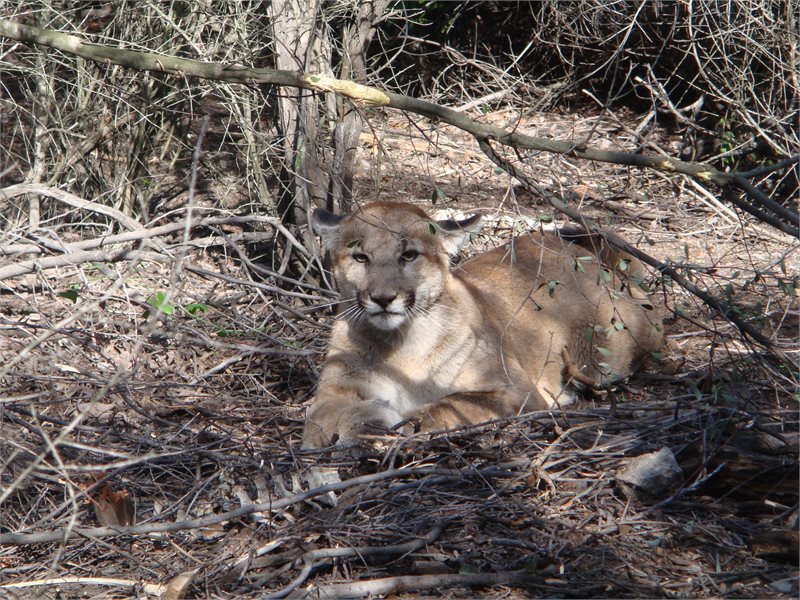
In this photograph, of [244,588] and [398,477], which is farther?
[398,477]

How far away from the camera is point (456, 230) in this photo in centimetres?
590

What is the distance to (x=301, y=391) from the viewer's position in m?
6.30

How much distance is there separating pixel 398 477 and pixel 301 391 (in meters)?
1.95

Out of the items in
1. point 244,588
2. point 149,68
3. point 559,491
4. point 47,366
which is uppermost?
point 149,68

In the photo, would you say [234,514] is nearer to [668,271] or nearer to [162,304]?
[162,304]

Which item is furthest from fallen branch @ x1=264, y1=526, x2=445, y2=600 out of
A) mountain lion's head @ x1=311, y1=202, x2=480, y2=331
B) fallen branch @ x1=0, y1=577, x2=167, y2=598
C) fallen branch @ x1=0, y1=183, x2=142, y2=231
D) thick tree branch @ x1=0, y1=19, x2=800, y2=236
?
fallen branch @ x1=0, y1=183, x2=142, y2=231

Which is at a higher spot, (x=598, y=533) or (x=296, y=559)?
(x=598, y=533)

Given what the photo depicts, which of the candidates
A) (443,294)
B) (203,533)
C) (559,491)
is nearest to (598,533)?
(559,491)

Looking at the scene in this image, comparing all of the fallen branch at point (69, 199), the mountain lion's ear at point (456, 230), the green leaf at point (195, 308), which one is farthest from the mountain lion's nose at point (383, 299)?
the fallen branch at point (69, 199)

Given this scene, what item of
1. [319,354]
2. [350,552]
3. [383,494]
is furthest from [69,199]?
[350,552]

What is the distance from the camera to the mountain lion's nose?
5.34 m

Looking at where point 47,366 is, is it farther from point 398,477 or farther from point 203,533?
point 398,477

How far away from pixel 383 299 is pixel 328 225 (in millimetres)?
878

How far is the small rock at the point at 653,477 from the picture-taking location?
4.28 meters
